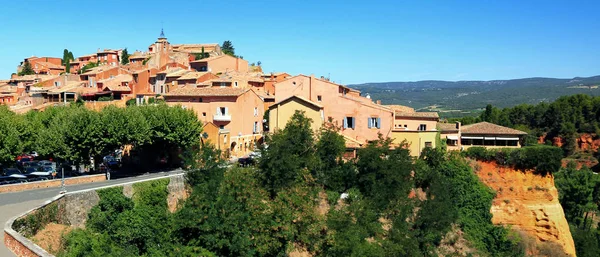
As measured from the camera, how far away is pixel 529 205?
4097 centimetres

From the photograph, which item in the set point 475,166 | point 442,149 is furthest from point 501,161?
point 442,149

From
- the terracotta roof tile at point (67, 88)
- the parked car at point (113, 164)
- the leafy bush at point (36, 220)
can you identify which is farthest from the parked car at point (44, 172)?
the terracotta roof tile at point (67, 88)

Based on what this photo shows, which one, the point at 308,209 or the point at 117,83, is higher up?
the point at 117,83

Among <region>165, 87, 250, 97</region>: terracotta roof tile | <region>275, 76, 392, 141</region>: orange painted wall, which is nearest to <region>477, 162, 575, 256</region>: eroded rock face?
<region>275, 76, 392, 141</region>: orange painted wall

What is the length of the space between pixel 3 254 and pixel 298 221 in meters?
15.4

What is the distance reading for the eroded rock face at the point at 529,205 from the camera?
133ft

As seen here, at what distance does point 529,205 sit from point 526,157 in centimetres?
371

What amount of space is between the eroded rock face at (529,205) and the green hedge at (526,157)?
23.8 inches

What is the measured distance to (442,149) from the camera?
42125mm

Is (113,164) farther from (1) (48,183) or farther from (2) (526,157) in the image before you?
(2) (526,157)

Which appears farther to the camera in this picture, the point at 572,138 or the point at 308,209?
the point at 572,138

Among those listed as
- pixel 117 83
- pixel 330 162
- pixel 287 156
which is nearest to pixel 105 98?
pixel 117 83

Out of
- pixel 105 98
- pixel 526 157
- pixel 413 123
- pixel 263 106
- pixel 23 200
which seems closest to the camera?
pixel 23 200

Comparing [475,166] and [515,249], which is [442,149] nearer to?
[475,166]
